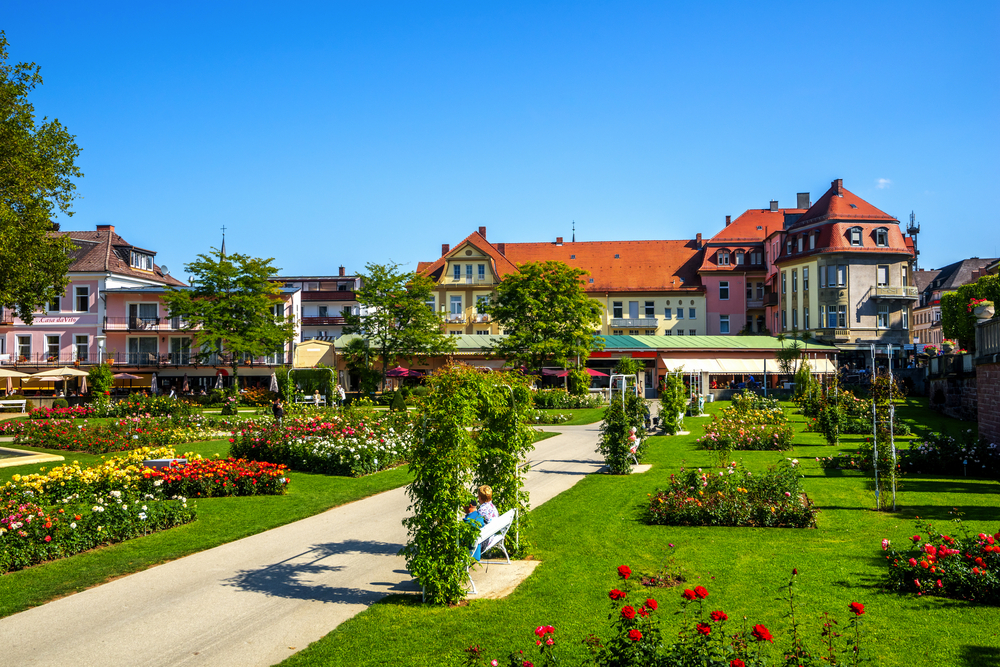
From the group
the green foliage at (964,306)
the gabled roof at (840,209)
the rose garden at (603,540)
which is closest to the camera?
the rose garden at (603,540)

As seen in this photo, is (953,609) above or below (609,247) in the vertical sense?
below

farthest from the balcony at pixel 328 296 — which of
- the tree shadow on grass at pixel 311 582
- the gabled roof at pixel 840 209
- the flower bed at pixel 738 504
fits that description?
the tree shadow on grass at pixel 311 582

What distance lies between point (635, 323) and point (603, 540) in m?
60.7

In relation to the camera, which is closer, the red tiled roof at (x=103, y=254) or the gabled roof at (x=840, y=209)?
the red tiled roof at (x=103, y=254)

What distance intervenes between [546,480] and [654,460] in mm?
4148

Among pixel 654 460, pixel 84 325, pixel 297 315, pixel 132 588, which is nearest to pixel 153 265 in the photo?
pixel 84 325

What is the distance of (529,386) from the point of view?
11.6m

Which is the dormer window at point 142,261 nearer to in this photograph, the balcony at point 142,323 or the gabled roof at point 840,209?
the balcony at point 142,323

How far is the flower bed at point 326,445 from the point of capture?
19297 millimetres

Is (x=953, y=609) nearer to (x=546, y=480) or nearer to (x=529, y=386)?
(x=529, y=386)

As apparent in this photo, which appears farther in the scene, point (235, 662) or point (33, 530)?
point (33, 530)

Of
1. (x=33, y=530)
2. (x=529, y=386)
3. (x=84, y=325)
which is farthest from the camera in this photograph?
(x=84, y=325)

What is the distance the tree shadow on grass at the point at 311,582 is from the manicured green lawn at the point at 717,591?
55cm

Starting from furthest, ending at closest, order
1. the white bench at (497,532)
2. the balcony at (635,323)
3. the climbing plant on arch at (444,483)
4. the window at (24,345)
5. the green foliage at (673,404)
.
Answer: the balcony at (635,323) → the window at (24,345) → the green foliage at (673,404) → the white bench at (497,532) → the climbing plant on arch at (444,483)
